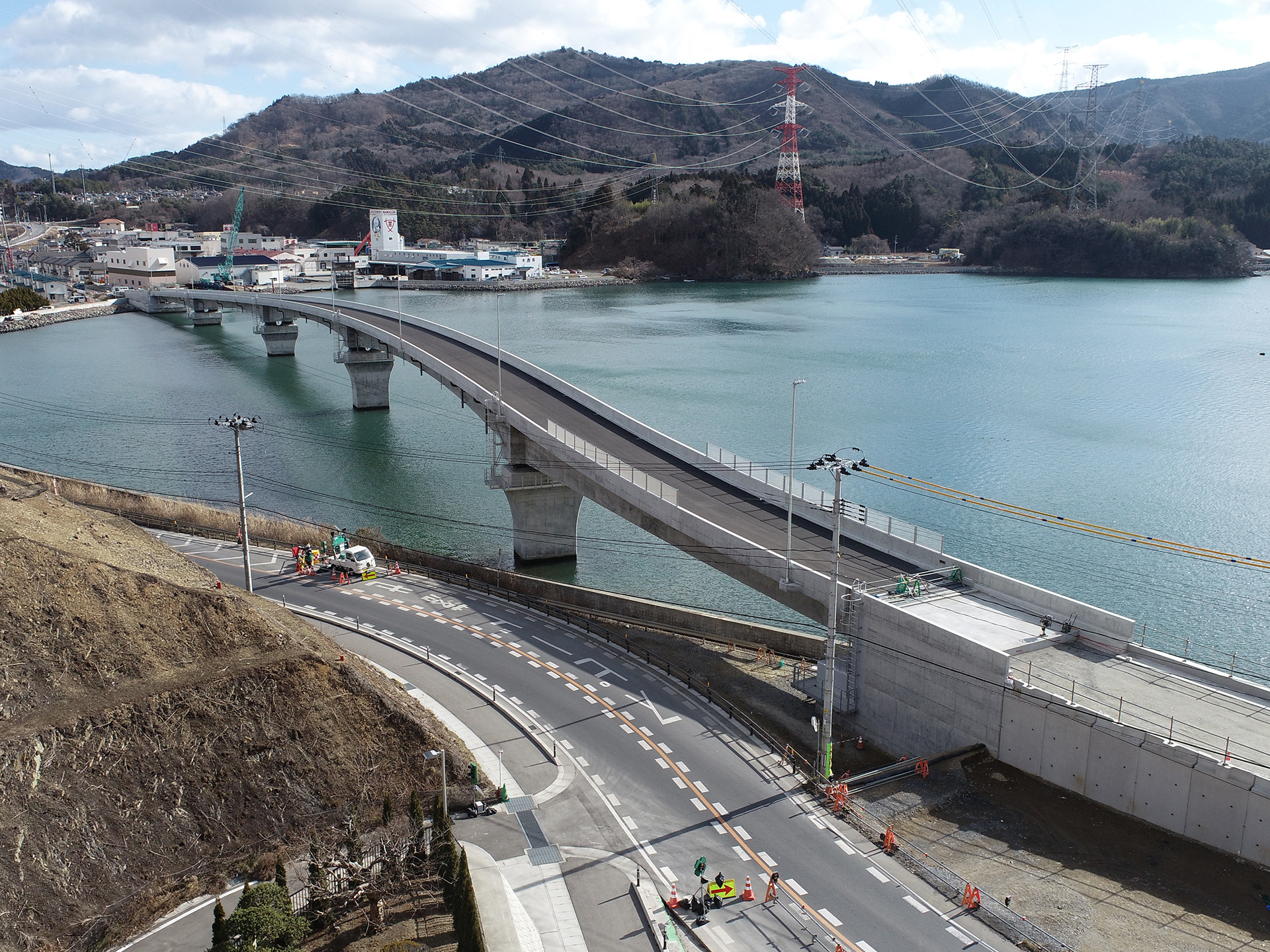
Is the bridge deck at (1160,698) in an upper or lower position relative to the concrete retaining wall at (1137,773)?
upper

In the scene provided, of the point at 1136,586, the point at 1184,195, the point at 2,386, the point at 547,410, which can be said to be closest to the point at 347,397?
the point at 2,386

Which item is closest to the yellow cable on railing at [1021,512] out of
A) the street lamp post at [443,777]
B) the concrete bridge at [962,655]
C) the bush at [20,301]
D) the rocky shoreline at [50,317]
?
the concrete bridge at [962,655]

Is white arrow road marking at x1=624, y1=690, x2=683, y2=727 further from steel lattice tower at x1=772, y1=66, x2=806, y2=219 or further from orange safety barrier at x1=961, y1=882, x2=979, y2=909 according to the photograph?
steel lattice tower at x1=772, y1=66, x2=806, y2=219

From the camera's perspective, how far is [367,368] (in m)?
68.1

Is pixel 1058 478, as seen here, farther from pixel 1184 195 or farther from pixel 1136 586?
pixel 1184 195

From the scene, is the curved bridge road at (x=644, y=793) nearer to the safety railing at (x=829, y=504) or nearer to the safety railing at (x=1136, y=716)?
the safety railing at (x=1136, y=716)

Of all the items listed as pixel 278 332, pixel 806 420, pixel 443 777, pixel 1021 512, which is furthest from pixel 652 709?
pixel 278 332

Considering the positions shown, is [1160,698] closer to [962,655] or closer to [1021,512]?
[962,655]

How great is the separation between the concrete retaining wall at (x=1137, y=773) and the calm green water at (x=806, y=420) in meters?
13.6

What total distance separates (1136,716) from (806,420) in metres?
43.0

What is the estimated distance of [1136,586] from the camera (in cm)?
3419

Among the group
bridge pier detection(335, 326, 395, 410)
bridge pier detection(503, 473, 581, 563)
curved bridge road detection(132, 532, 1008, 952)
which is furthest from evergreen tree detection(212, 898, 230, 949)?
bridge pier detection(335, 326, 395, 410)

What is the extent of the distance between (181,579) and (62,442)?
141ft

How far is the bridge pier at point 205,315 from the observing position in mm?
116938
